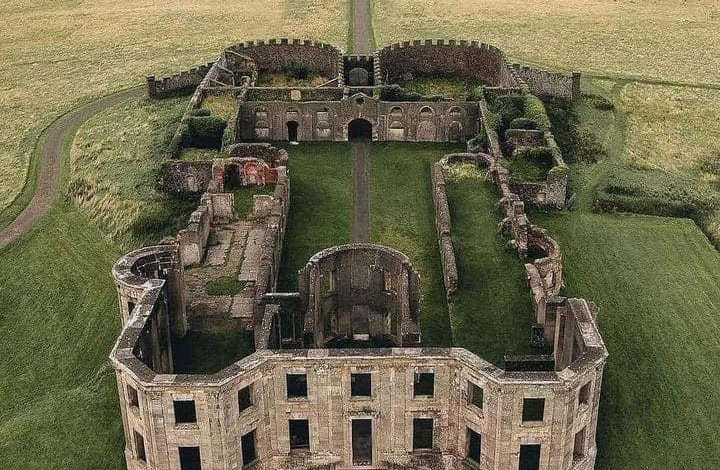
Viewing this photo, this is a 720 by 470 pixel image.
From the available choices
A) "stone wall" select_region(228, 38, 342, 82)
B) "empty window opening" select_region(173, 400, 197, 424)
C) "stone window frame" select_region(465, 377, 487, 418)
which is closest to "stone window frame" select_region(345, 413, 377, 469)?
"stone window frame" select_region(465, 377, 487, 418)

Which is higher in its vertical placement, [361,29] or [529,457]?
[361,29]

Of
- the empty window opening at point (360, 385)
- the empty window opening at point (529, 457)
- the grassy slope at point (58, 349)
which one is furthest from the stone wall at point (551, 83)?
the empty window opening at point (529, 457)

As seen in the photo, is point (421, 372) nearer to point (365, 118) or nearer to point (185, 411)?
point (185, 411)

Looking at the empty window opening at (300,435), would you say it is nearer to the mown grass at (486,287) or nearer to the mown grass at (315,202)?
the mown grass at (486,287)

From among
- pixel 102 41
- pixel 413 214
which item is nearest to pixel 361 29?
pixel 102 41

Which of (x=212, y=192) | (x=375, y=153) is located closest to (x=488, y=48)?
(x=375, y=153)
